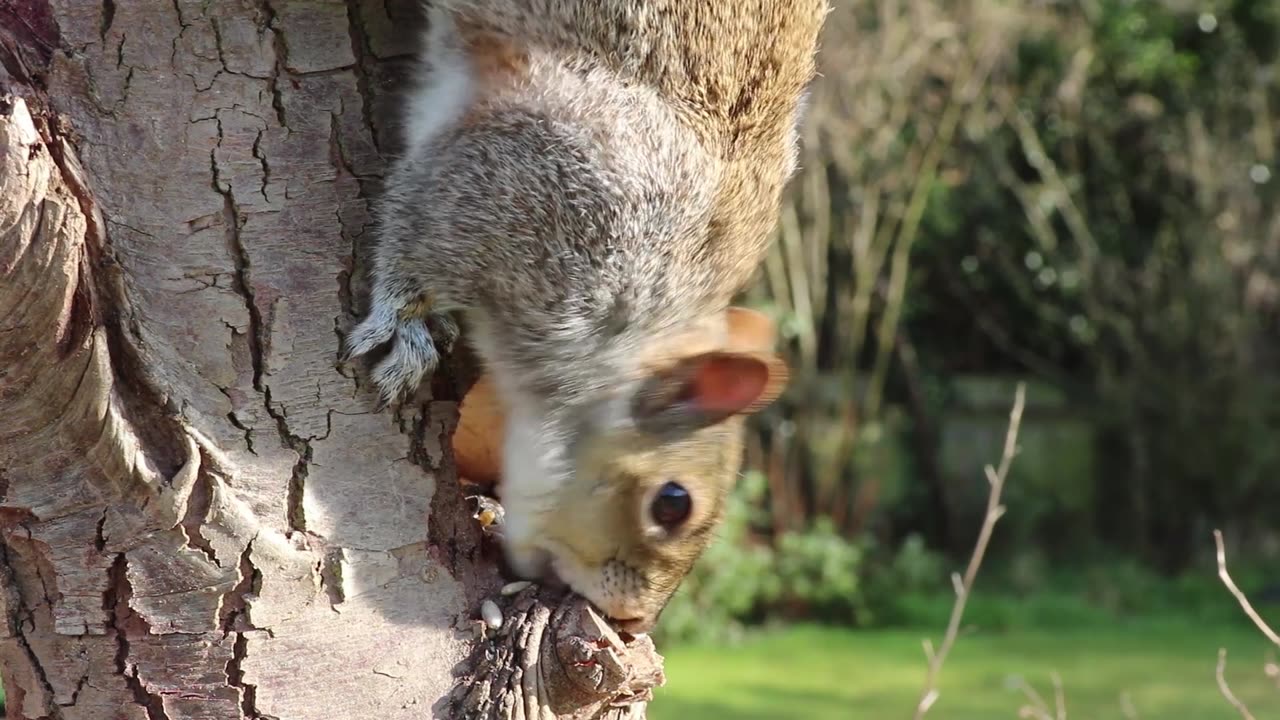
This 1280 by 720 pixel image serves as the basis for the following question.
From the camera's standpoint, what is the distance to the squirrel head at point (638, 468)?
79.4 inches

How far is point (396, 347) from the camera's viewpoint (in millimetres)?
1808

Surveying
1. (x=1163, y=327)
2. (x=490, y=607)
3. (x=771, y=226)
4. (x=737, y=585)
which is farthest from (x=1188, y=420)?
(x=490, y=607)

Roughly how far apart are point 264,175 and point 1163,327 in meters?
7.44

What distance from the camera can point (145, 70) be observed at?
1643mm

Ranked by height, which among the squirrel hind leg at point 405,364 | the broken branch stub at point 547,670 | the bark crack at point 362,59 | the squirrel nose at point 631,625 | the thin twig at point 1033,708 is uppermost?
the bark crack at point 362,59

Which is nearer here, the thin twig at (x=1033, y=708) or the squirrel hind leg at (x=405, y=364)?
the squirrel hind leg at (x=405, y=364)

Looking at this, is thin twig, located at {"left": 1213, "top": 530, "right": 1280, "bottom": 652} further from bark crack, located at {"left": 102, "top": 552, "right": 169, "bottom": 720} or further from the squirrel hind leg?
bark crack, located at {"left": 102, "top": 552, "right": 169, "bottom": 720}

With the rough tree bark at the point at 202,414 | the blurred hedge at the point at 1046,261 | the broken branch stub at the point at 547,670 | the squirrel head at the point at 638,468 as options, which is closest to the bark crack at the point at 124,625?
the rough tree bark at the point at 202,414

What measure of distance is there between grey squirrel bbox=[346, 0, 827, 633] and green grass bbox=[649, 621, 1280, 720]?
163 inches

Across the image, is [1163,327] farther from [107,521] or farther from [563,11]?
[107,521]

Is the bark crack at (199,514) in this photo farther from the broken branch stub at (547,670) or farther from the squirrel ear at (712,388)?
the squirrel ear at (712,388)

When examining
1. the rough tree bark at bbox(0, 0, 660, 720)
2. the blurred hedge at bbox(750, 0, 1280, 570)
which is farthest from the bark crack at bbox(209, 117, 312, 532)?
the blurred hedge at bbox(750, 0, 1280, 570)

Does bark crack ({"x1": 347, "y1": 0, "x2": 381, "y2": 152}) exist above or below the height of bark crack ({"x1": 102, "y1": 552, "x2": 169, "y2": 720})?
above

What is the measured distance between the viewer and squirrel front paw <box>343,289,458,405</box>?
1769 mm
